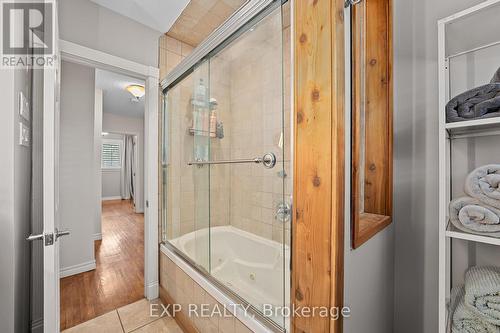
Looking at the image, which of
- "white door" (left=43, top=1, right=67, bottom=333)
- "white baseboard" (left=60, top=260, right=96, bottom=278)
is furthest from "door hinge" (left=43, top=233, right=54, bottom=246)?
"white baseboard" (left=60, top=260, right=96, bottom=278)

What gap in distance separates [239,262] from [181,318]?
0.59 meters

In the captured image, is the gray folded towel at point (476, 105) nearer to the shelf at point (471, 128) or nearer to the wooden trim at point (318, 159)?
the shelf at point (471, 128)

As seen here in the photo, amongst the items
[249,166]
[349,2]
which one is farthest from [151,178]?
[349,2]

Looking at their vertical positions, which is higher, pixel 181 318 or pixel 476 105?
pixel 476 105

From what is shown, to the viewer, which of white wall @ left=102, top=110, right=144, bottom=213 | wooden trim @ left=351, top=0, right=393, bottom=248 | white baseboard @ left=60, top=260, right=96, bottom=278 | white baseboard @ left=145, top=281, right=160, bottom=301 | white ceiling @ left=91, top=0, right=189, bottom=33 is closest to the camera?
wooden trim @ left=351, top=0, right=393, bottom=248

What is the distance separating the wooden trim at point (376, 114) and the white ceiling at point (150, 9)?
1.40 metres

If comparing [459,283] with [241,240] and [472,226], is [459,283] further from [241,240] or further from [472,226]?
[241,240]

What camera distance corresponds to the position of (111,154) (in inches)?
303

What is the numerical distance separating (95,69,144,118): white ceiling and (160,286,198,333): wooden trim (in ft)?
8.14

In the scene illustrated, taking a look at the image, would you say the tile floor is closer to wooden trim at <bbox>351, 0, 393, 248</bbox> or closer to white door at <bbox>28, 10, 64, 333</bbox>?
white door at <bbox>28, 10, 64, 333</bbox>

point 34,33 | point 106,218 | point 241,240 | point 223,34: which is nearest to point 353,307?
point 241,240

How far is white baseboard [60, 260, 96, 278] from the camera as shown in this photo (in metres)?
2.36

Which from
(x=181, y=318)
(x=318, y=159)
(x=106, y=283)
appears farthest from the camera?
(x=106, y=283)

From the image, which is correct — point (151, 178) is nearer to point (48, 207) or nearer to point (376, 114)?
point (48, 207)
